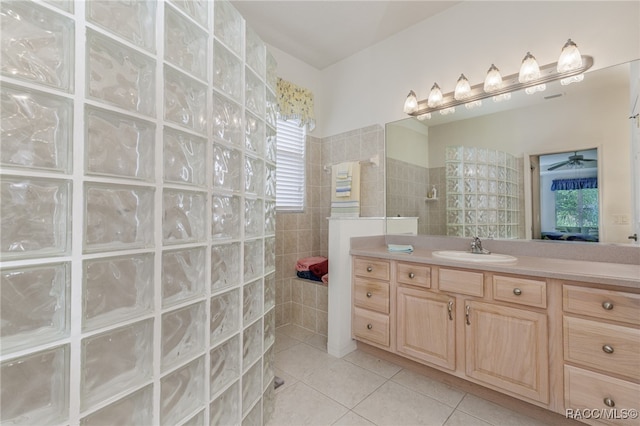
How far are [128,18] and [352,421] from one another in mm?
1962

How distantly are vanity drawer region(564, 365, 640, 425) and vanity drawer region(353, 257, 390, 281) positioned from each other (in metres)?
1.05

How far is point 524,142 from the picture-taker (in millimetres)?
1886

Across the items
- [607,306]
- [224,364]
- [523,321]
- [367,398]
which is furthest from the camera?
[367,398]

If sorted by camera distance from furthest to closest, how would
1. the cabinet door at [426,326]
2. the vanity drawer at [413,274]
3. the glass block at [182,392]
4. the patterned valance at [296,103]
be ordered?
1. the patterned valance at [296,103]
2. the vanity drawer at [413,274]
3. the cabinet door at [426,326]
4. the glass block at [182,392]

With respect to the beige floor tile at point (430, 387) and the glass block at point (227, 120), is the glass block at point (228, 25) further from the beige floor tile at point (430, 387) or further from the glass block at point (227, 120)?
the beige floor tile at point (430, 387)

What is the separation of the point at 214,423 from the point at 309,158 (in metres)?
2.53

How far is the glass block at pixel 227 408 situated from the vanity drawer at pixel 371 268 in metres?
1.24

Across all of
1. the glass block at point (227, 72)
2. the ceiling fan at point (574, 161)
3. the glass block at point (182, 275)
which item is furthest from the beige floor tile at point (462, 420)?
the glass block at point (227, 72)

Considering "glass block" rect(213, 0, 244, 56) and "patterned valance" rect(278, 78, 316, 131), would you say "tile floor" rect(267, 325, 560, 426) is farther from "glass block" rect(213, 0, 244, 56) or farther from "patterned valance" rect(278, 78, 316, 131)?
"patterned valance" rect(278, 78, 316, 131)

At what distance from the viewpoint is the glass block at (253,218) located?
120cm

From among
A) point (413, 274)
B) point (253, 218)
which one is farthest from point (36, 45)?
point (413, 274)

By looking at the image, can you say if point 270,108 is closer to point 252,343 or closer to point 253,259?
point 253,259

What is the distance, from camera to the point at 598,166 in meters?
1.61

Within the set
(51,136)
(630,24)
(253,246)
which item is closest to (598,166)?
(630,24)
